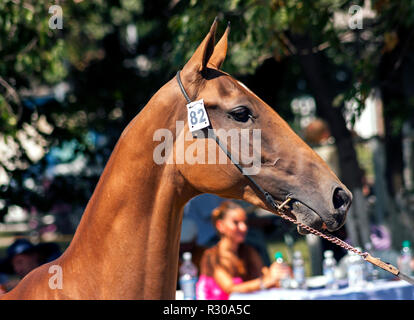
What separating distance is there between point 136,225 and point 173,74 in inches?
199

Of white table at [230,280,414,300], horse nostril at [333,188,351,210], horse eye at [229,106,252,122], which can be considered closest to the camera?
horse nostril at [333,188,351,210]

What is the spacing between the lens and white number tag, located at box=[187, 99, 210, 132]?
2.23 meters

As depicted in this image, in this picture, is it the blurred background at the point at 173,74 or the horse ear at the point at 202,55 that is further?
the blurred background at the point at 173,74

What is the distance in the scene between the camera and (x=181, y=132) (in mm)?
2291

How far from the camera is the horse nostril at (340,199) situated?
7.07 feet

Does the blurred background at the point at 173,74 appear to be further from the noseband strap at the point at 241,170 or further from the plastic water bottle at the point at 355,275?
the noseband strap at the point at 241,170

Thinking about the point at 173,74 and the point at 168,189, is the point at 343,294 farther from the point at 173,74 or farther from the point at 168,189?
the point at 173,74

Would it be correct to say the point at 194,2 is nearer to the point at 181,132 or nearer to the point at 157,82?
the point at 181,132

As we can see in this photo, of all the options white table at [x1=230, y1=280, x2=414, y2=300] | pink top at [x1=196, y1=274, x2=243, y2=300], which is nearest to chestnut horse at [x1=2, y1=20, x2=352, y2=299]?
white table at [x1=230, y1=280, x2=414, y2=300]

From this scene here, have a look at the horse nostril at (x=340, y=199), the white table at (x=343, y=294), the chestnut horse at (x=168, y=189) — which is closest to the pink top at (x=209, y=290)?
the white table at (x=343, y=294)

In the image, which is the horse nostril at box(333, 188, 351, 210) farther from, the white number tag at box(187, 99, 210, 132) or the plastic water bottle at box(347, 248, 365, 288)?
the plastic water bottle at box(347, 248, 365, 288)

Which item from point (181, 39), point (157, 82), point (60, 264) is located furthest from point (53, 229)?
point (60, 264)

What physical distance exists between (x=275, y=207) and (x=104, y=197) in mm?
705

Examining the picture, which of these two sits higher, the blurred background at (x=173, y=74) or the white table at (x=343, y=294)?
the blurred background at (x=173, y=74)
